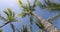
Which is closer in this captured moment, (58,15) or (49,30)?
(49,30)

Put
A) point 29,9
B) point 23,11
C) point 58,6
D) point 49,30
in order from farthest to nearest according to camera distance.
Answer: point 23,11
point 29,9
point 58,6
point 49,30

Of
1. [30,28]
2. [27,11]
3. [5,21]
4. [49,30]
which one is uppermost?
[49,30]

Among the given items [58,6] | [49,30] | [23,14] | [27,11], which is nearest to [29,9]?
[27,11]

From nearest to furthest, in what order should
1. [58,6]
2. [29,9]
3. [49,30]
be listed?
[49,30] < [58,6] < [29,9]

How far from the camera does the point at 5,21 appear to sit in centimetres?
1286

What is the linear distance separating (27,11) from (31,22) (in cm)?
113

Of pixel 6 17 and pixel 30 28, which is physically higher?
pixel 6 17

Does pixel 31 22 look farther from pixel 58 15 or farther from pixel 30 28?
pixel 58 15

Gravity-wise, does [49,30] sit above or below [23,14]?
above

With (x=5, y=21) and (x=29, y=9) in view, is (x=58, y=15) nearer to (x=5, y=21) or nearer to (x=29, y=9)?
(x=29, y=9)

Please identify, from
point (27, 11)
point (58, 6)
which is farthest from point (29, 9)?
point (58, 6)

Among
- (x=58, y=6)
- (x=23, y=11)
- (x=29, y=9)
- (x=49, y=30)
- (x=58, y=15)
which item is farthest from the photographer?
(x=23, y=11)

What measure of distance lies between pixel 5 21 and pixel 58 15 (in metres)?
4.67

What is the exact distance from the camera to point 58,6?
8367 millimetres
